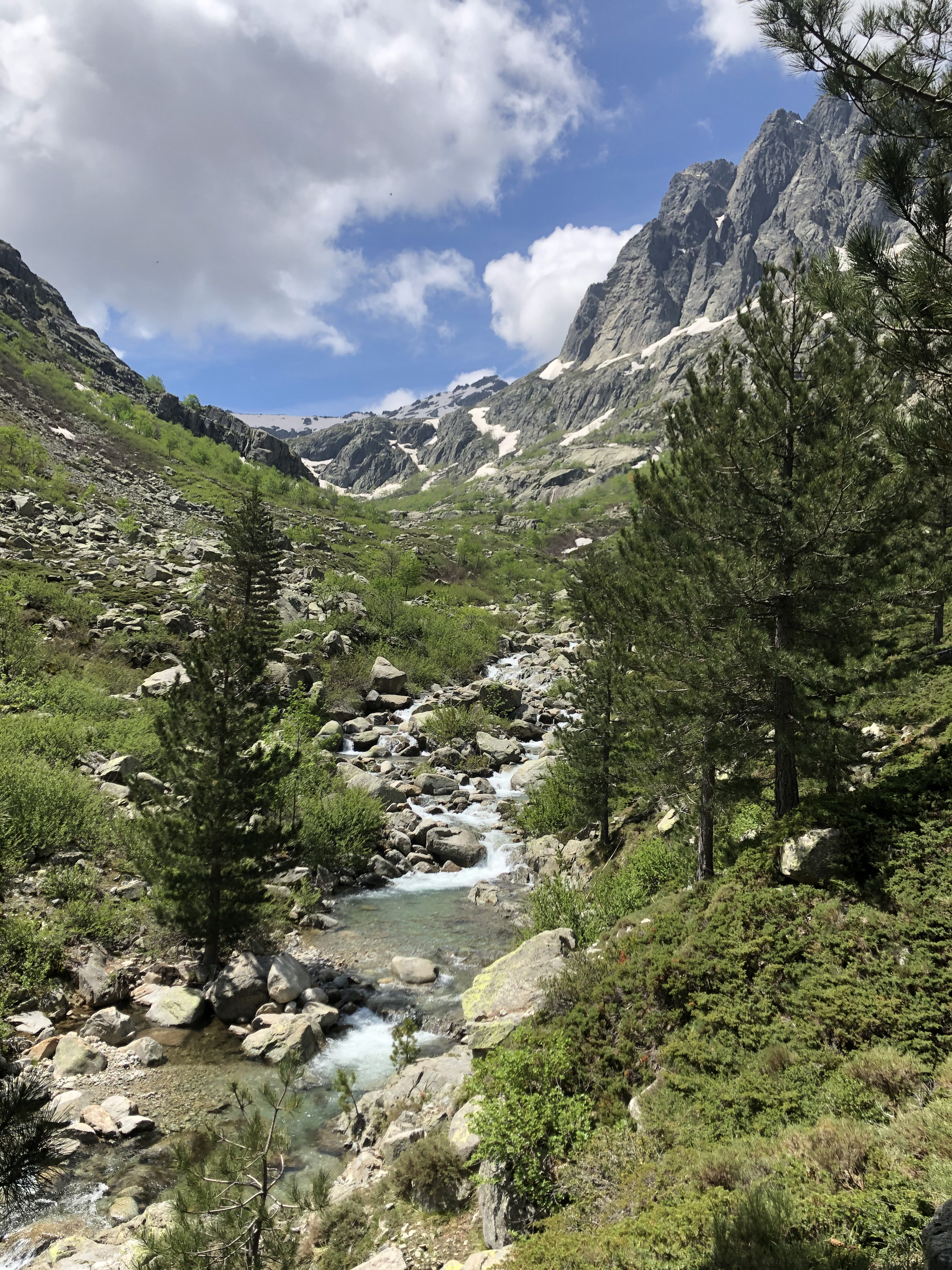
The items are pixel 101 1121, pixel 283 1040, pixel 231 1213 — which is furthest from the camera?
pixel 283 1040

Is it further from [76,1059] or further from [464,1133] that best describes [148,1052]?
[464,1133]

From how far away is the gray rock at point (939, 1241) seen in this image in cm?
355

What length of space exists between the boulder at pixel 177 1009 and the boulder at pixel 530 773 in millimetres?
15792

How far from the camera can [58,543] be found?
4362cm

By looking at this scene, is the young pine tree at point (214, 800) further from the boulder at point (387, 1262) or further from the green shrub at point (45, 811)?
the boulder at point (387, 1262)

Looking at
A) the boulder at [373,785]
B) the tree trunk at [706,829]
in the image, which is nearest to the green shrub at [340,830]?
the boulder at [373,785]

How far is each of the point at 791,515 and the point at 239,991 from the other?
43.4ft

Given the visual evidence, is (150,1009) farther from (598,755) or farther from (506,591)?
(506,591)

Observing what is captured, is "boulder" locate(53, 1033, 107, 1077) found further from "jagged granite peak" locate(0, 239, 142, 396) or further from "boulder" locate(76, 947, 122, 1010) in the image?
"jagged granite peak" locate(0, 239, 142, 396)

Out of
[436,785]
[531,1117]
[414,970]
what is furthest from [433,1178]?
[436,785]

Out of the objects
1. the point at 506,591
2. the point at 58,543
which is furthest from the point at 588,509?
the point at 58,543

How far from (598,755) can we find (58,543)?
4348 cm

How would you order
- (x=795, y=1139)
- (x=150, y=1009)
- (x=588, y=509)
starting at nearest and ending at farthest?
(x=795, y=1139), (x=150, y=1009), (x=588, y=509)

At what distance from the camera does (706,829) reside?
1218 cm
